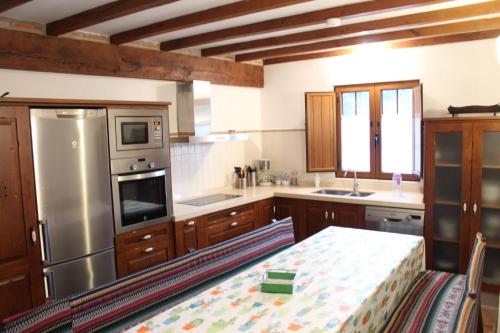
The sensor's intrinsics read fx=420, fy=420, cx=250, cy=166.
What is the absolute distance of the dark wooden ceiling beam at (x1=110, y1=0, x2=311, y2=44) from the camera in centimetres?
270

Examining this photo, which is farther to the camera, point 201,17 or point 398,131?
point 398,131

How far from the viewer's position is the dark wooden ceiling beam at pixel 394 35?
3566mm

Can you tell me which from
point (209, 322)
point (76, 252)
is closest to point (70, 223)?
point (76, 252)

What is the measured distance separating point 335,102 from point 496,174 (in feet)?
6.09

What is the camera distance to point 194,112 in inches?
169

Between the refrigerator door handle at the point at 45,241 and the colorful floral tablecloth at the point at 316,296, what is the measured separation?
1.30 meters

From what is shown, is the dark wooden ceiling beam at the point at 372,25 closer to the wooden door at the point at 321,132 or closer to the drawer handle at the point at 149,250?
the wooden door at the point at 321,132

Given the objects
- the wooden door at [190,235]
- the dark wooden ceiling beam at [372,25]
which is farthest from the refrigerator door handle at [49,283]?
the dark wooden ceiling beam at [372,25]

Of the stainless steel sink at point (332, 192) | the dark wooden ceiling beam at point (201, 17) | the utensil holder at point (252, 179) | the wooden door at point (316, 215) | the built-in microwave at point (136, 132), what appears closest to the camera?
the dark wooden ceiling beam at point (201, 17)

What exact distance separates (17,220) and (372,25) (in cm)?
305

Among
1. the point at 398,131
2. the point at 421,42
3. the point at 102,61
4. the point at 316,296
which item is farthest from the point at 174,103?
the point at 316,296

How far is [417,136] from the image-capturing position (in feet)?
13.3

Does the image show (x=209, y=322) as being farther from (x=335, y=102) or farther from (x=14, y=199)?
(x=335, y=102)

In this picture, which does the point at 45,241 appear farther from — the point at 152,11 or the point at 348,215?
the point at 348,215
